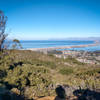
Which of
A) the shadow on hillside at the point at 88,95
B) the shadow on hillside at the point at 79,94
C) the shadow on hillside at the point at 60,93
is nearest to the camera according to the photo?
the shadow on hillside at the point at 88,95

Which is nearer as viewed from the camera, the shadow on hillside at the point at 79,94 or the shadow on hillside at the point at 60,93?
the shadow on hillside at the point at 79,94

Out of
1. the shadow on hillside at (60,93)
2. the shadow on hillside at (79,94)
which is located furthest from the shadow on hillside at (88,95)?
the shadow on hillside at (60,93)

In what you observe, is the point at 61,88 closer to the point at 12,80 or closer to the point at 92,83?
the point at 92,83

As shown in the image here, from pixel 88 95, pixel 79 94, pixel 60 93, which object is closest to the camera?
pixel 88 95

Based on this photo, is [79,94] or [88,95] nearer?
[88,95]

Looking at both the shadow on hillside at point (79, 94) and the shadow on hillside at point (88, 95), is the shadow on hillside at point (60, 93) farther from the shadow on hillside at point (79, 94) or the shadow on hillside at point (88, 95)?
the shadow on hillside at point (88, 95)

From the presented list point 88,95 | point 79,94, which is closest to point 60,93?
point 79,94

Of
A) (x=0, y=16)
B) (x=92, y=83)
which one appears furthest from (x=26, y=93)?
(x=0, y=16)

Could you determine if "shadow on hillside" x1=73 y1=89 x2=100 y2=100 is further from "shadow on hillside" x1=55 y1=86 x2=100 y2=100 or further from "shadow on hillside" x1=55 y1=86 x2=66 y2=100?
"shadow on hillside" x1=55 y1=86 x2=66 y2=100

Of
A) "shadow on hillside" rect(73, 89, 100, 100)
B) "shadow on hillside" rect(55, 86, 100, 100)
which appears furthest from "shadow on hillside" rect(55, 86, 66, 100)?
"shadow on hillside" rect(73, 89, 100, 100)

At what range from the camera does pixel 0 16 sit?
38.3 feet

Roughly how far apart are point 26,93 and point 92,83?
337 cm

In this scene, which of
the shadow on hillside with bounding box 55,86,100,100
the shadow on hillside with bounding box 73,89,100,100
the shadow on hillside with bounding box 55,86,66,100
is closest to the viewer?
the shadow on hillside with bounding box 73,89,100,100

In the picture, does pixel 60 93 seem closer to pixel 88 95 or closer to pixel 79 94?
pixel 79 94
